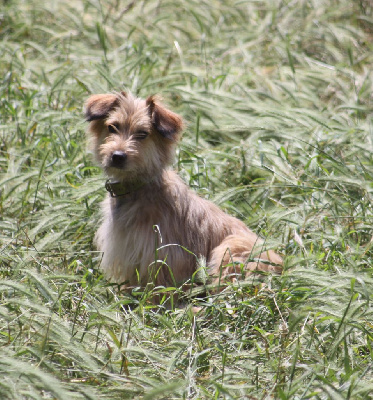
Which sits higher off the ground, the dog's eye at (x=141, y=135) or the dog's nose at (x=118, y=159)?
the dog's eye at (x=141, y=135)

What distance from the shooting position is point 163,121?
15.3ft

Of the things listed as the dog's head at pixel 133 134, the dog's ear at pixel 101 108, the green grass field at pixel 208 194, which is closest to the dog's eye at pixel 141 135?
the dog's head at pixel 133 134

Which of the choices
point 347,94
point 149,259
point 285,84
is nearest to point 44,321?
point 149,259

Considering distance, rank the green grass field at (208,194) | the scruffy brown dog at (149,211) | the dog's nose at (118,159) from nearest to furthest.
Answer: the green grass field at (208,194)
the dog's nose at (118,159)
the scruffy brown dog at (149,211)

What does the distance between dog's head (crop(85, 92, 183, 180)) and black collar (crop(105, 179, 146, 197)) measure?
51mm

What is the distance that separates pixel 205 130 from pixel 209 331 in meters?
3.00

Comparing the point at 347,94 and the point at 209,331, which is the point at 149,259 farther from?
the point at 347,94

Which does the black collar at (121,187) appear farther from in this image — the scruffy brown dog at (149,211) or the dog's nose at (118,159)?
the dog's nose at (118,159)

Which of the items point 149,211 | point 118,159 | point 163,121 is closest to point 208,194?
point 149,211

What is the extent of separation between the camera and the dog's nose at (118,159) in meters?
4.56

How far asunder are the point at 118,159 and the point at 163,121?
426 mm

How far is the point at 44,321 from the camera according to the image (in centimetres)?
350

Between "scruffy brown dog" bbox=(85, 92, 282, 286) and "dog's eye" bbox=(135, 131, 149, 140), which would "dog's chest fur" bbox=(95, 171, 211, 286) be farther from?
"dog's eye" bbox=(135, 131, 149, 140)

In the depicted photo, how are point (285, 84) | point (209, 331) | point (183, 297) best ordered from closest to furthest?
1. point (209, 331)
2. point (183, 297)
3. point (285, 84)
